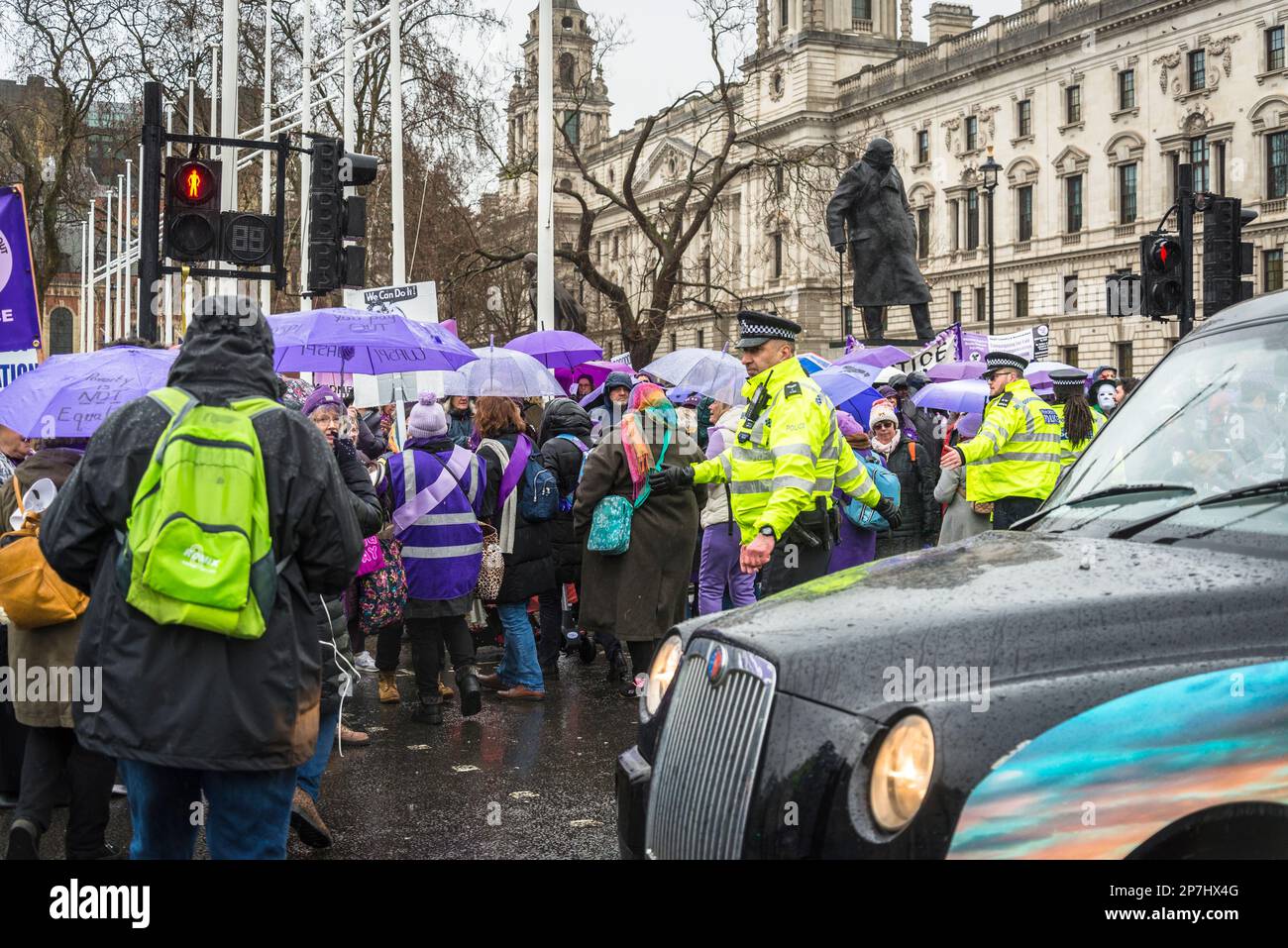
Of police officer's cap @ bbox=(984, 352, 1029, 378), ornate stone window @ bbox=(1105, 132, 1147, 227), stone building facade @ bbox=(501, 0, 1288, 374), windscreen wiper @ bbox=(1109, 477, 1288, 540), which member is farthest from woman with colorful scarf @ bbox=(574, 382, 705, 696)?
ornate stone window @ bbox=(1105, 132, 1147, 227)

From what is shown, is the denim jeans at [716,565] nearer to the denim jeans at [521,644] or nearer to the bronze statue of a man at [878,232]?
the denim jeans at [521,644]

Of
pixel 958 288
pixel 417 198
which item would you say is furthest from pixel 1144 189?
pixel 417 198

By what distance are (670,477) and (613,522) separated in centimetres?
45

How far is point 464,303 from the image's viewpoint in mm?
38938

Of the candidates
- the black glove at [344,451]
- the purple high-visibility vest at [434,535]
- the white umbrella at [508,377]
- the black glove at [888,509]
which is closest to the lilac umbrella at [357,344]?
the white umbrella at [508,377]

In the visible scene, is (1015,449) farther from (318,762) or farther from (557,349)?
(557,349)

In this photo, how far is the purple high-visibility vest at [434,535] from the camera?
8.71 meters

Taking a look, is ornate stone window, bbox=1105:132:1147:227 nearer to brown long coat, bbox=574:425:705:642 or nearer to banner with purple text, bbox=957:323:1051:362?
banner with purple text, bbox=957:323:1051:362

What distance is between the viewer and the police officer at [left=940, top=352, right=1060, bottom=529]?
10078 millimetres

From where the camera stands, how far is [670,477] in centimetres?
933

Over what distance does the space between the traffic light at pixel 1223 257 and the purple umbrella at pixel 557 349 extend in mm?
6421

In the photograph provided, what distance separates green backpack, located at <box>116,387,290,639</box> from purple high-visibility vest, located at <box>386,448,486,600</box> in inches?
185

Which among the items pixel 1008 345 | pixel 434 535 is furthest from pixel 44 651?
pixel 1008 345

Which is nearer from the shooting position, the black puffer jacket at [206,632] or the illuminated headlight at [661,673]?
the black puffer jacket at [206,632]
